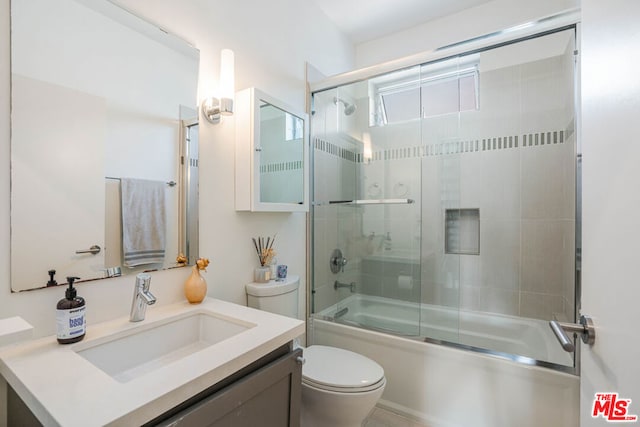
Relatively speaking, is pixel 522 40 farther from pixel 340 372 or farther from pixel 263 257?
pixel 340 372

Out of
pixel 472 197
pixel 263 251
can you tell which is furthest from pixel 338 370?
pixel 472 197

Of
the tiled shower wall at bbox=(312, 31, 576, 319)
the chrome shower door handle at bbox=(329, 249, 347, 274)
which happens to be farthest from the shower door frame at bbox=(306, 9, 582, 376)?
the chrome shower door handle at bbox=(329, 249, 347, 274)

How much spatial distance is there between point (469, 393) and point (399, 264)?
879 mm

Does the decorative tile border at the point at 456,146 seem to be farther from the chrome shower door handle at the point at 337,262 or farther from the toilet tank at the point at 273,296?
the toilet tank at the point at 273,296

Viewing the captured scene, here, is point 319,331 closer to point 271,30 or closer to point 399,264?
point 399,264

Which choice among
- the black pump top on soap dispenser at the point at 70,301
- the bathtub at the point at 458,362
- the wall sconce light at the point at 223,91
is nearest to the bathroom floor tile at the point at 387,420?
the bathtub at the point at 458,362

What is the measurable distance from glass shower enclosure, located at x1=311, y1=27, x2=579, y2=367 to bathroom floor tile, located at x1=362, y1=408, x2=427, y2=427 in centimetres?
48

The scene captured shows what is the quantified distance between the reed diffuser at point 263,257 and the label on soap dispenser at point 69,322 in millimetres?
851

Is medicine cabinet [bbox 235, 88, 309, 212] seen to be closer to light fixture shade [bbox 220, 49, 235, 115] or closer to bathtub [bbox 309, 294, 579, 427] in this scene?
light fixture shade [bbox 220, 49, 235, 115]

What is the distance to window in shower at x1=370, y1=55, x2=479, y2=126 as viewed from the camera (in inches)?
76.7

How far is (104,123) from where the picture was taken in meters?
1.04

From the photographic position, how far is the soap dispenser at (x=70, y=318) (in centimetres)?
84

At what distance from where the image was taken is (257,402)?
857 millimetres

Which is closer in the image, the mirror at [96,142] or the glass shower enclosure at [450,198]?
the mirror at [96,142]
